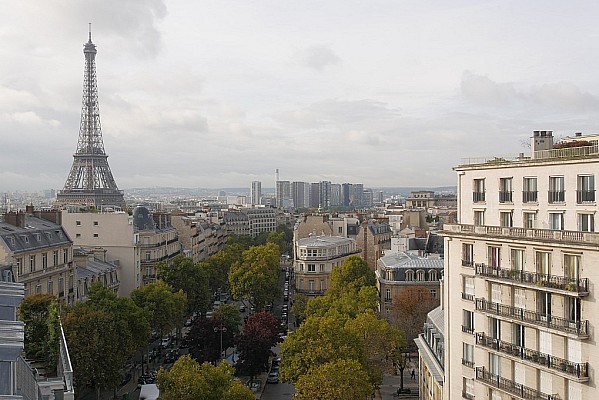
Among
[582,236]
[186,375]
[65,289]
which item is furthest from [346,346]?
[65,289]

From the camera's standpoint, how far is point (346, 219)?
111688 millimetres

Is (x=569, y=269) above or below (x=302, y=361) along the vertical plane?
above

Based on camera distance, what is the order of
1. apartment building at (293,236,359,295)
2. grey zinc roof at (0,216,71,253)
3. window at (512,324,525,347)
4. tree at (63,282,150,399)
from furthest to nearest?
apartment building at (293,236,359,295) < grey zinc roof at (0,216,71,253) < tree at (63,282,150,399) < window at (512,324,525,347)

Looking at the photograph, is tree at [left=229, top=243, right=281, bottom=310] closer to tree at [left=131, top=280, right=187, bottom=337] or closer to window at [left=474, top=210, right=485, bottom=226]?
tree at [left=131, top=280, right=187, bottom=337]

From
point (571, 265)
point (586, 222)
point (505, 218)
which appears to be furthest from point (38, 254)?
point (586, 222)

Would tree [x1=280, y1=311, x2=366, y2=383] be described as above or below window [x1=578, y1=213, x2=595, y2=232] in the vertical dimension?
below

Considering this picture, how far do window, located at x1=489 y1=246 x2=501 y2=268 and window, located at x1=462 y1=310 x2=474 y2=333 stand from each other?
289 centimetres

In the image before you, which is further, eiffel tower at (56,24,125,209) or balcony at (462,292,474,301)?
eiffel tower at (56,24,125,209)

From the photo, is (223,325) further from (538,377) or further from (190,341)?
(538,377)

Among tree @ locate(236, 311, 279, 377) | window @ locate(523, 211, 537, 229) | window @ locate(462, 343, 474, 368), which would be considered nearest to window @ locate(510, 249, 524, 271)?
window @ locate(523, 211, 537, 229)

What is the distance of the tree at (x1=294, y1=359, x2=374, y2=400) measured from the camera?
39312mm

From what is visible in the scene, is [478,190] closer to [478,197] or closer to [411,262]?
[478,197]

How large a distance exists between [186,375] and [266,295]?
43087 mm

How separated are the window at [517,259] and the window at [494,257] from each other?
2.85 ft
